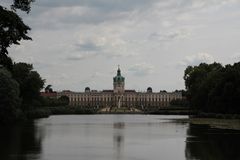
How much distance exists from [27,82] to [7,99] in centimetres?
2513

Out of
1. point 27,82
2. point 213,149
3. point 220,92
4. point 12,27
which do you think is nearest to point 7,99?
point 27,82

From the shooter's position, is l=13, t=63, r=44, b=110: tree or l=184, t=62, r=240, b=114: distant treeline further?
l=13, t=63, r=44, b=110: tree

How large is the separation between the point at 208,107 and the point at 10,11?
80873mm

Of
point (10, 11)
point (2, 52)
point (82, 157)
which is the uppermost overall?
point (10, 11)

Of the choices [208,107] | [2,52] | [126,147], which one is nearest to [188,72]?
[208,107]

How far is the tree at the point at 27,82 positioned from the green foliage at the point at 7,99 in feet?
65.7

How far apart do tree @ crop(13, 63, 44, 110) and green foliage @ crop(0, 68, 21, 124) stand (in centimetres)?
2004

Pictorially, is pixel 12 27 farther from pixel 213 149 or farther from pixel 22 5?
pixel 213 149

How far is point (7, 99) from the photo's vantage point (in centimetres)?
7156

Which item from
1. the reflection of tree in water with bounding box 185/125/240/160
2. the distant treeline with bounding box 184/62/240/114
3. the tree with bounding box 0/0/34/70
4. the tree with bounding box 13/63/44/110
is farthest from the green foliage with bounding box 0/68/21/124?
the tree with bounding box 0/0/34/70

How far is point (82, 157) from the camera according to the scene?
29.9m

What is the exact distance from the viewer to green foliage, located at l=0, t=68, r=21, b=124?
2813 inches

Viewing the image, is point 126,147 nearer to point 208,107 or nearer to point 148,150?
point 148,150

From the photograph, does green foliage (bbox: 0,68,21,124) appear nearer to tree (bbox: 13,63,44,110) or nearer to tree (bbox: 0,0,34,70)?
tree (bbox: 13,63,44,110)
